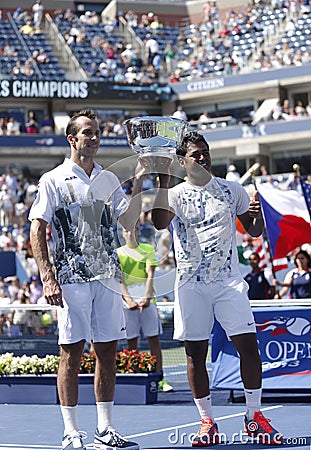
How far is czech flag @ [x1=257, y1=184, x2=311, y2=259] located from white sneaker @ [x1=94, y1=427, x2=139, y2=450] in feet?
22.8

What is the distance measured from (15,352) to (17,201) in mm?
18480

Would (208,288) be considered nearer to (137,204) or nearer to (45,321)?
(137,204)

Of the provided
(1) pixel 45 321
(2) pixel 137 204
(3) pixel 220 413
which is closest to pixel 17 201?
(1) pixel 45 321

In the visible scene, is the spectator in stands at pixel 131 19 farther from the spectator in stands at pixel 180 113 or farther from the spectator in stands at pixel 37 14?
the spectator in stands at pixel 180 113

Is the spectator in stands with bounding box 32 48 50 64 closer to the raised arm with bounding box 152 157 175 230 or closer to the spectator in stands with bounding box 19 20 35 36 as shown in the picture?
the spectator in stands with bounding box 19 20 35 36

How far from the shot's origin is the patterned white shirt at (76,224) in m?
6.07

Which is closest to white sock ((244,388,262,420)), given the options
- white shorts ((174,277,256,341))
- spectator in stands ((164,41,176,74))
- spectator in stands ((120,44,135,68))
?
white shorts ((174,277,256,341))

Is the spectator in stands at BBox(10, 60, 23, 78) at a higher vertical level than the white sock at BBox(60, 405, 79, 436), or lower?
higher

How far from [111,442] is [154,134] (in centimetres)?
197

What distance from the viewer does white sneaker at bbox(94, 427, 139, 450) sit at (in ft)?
19.7

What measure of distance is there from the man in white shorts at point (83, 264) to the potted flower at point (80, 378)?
10.7ft

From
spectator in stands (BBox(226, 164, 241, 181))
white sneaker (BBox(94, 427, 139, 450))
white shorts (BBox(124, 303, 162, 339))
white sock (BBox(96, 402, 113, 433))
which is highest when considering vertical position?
spectator in stands (BBox(226, 164, 241, 181))

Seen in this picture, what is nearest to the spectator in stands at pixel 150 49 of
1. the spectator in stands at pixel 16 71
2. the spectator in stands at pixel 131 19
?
the spectator in stands at pixel 131 19

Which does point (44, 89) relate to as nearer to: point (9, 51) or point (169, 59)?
point (9, 51)
